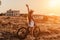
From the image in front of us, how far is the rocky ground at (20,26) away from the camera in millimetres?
1771

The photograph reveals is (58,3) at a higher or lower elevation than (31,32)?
higher

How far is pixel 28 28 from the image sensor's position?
180cm

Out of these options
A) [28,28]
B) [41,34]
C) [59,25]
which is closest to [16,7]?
[28,28]

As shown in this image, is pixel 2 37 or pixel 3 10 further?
pixel 3 10

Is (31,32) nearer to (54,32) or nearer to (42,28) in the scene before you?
(42,28)

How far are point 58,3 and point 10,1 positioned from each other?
577 millimetres

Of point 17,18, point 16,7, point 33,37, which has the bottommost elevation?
point 33,37

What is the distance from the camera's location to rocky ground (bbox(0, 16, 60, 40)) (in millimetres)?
1771

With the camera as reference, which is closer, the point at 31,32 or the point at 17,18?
the point at 31,32

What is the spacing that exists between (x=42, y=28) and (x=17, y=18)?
0.32 metres

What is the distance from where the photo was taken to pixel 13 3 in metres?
1.90

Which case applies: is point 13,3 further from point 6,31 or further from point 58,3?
point 58,3

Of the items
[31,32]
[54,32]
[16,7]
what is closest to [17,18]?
[16,7]

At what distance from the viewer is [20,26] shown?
6.06 feet
